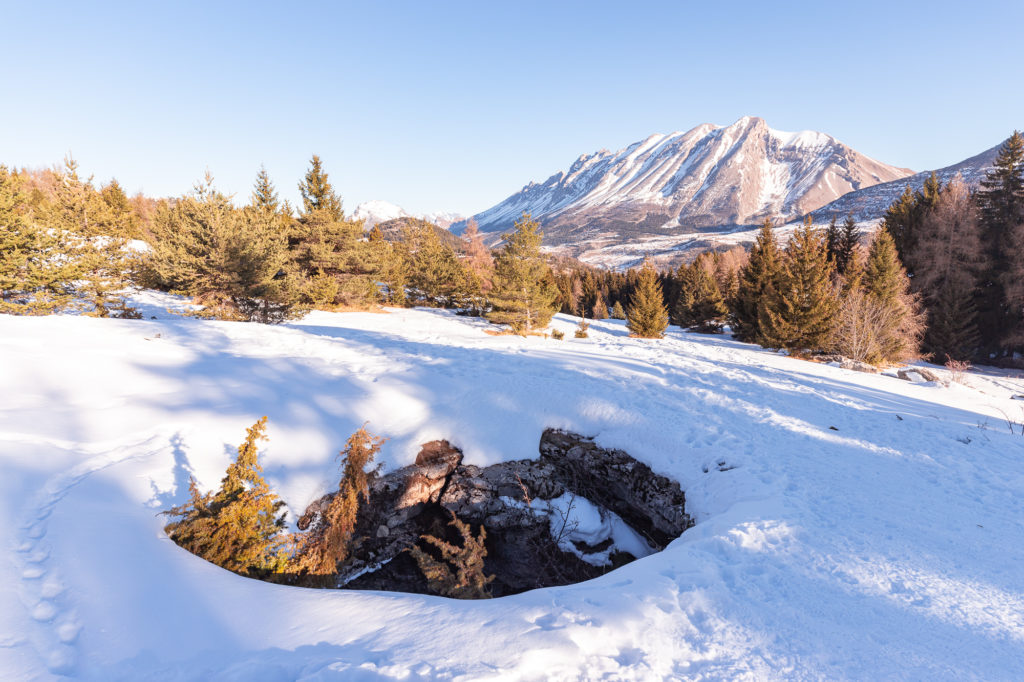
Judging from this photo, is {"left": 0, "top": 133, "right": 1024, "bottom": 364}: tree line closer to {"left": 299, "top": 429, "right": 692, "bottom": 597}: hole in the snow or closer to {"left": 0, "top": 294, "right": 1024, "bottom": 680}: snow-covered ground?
{"left": 0, "top": 294, "right": 1024, "bottom": 680}: snow-covered ground

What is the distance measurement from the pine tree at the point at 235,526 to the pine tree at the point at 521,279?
738 inches

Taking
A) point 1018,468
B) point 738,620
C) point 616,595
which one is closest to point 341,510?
point 616,595

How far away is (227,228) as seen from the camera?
17.4 metres

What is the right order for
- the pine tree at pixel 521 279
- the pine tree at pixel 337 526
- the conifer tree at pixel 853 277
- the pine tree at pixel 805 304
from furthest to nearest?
the pine tree at pixel 521 279 → the conifer tree at pixel 853 277 → the pine tree at pixel 805 304 → the pine tree at pixel 337 526

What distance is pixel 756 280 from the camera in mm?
27625

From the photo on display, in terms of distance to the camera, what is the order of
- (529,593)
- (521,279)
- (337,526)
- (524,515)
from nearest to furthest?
(529,593) → (337,526) → (524,515) → (521,279)

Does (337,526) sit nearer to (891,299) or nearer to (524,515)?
(524,515)

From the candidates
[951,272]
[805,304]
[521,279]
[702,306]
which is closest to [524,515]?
[521,279]

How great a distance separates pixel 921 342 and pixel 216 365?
38.4m

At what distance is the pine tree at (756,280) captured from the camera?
26.5 metres

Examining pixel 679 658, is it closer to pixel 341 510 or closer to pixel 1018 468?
pixel 341 510

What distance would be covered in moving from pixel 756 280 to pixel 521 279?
17707mm

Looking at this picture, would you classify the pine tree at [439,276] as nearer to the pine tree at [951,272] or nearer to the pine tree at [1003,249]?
the pine tree at [951,272]

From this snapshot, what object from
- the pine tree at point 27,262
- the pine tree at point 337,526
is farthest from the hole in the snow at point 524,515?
the pine tree at point 27,262
